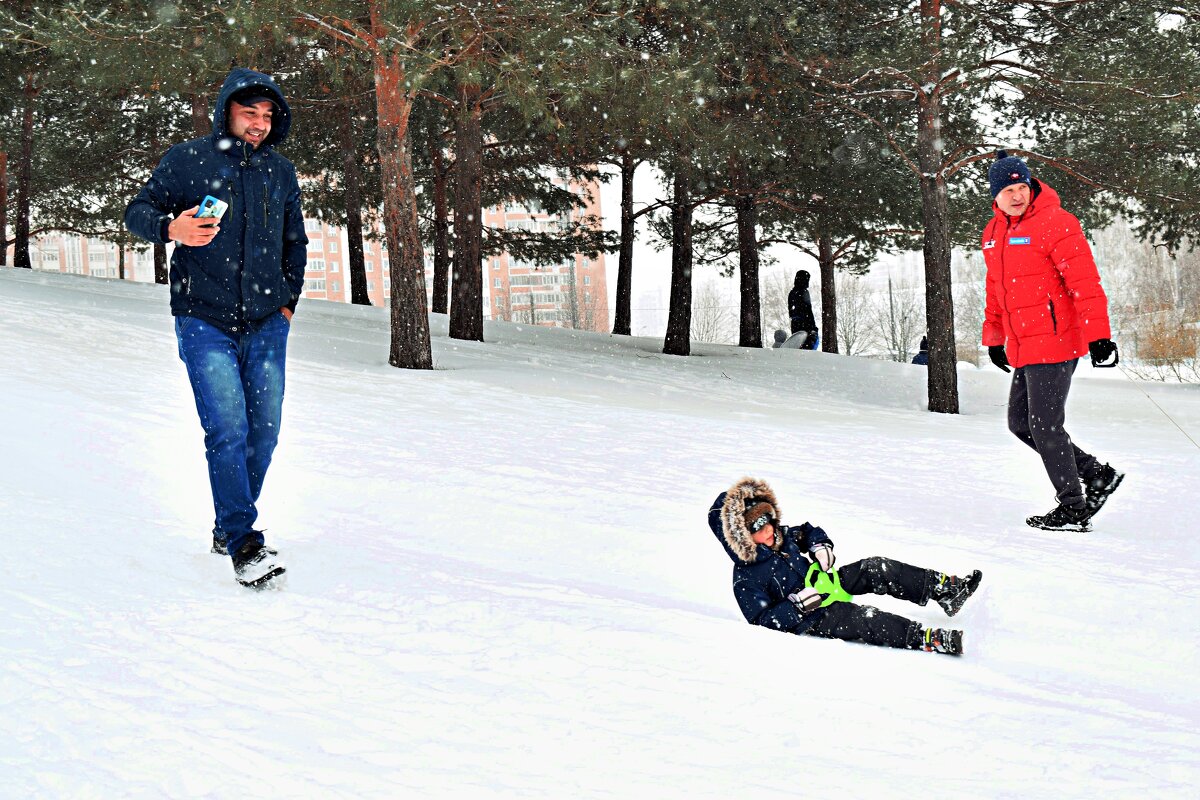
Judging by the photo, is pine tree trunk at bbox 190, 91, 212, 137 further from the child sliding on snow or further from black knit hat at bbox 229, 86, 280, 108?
the child sliding on snow

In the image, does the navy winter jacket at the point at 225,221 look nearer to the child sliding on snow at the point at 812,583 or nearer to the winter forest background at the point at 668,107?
the child sliding on snow at the point at 812,583

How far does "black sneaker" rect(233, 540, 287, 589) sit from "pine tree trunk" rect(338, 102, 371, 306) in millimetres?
14789

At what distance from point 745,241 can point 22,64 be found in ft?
43.1

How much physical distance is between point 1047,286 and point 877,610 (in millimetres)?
2412

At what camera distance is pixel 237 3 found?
898cm

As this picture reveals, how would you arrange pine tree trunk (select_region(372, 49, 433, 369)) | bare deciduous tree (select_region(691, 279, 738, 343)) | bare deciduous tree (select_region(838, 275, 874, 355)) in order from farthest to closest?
bare deciduous tree (select_region(691, 279, 738, 343))
bare deciduous tree (select_region(838, 275, 874, 355))
pine tree trunk (select_region(372, 49, 433, 369))

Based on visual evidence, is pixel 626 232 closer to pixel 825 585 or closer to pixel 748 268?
pixel 748 268

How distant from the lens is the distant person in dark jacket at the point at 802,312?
721 inches

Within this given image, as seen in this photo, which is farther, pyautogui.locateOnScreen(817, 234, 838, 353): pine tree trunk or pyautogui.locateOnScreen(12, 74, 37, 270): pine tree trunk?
pyautogui.locateOnScreen(817, 234, 838, 353): pine tree trunk

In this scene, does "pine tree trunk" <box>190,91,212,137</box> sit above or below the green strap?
above

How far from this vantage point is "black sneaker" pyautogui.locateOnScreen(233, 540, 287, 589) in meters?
3.24

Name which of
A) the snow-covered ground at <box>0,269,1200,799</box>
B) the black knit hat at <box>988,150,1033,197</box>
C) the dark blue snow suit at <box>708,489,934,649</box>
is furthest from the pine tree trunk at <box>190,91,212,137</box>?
the dark blue snow suit at <box>708,489,934,649</box>

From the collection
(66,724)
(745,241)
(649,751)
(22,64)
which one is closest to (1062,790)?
(649,751)

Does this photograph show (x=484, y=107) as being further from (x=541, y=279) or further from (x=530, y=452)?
(x=541, y=279)
